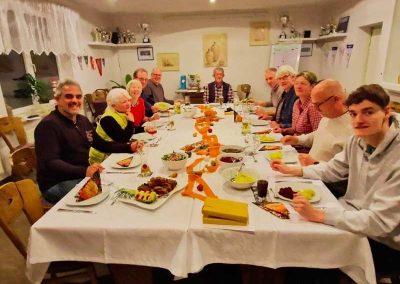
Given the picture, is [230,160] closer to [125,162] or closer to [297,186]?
[297,186]

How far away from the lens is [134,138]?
7.89 ft

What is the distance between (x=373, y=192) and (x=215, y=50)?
17.3 feet

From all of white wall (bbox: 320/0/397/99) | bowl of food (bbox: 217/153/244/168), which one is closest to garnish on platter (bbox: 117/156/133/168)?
bowl of food (bbox: 217/153/244/168)

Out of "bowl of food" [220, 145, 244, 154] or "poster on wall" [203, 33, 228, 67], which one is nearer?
"bowl of food" [220, 145, 244, 154]

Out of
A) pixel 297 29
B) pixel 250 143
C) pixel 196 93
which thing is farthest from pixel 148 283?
pixel 297 29

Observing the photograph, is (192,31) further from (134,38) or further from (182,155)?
(182,155)

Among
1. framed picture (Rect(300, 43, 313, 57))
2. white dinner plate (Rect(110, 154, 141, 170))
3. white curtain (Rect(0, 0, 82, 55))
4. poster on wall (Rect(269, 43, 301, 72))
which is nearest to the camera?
white dinner plate (Rect(110, 154, 141, 170))

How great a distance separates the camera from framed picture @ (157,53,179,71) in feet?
19.8

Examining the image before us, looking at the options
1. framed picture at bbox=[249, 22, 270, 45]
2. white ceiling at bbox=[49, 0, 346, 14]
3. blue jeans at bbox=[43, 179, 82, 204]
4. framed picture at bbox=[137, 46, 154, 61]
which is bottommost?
blue jeans at bbox=[43, 179, 82, 204]

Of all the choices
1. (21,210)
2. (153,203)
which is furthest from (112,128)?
(153,203)

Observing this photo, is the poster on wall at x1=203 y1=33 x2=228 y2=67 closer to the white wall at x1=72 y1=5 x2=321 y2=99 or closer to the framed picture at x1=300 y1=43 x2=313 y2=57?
the white wall at x1=72 y1=5 x2=321 y2=99

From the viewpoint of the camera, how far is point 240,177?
1.40 m

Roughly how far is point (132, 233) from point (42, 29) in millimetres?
3824

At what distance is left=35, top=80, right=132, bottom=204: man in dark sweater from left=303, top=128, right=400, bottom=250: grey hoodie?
1341 millimetres
